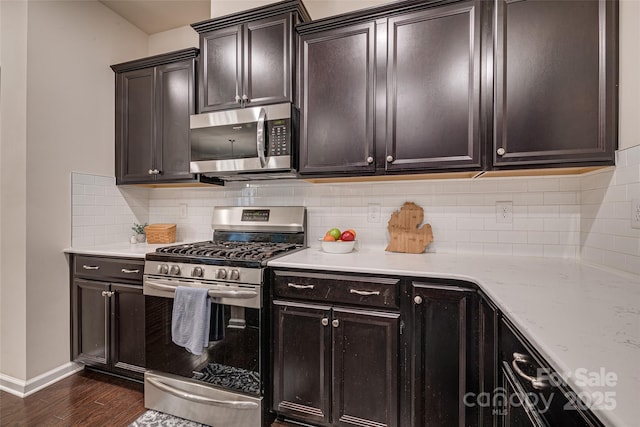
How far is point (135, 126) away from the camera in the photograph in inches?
96.0

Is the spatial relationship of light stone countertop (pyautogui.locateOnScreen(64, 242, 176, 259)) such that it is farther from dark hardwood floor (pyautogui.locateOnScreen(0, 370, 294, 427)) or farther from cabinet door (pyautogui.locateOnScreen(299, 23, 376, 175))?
cabinet door (pyautogui.locateOnScreen(299, 23, 376, 175))

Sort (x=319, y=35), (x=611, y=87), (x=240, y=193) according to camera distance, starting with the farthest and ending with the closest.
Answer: (x=240, y=193) < (x=319, y=35) < (x=611, y=87)

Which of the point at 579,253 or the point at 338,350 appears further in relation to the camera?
the point at 579,253

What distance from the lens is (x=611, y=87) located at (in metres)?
1.36

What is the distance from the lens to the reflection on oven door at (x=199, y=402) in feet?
5.25

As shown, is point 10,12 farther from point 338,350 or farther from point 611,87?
point 611,87

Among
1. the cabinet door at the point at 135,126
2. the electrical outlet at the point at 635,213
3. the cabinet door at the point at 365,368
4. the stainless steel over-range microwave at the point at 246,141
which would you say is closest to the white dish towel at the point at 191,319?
the cabinet door at the point at 365,368

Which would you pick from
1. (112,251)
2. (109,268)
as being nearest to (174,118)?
(112,251)

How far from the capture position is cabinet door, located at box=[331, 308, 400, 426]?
143 cm

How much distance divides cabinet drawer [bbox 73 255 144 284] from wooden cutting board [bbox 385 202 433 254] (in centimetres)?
170

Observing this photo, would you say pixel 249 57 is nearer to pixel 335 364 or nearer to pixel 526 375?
pixel 335 364

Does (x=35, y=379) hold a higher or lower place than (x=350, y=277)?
lower

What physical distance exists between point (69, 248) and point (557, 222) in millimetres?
3303

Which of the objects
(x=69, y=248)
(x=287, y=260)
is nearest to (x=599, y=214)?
(x=287, y=260)
